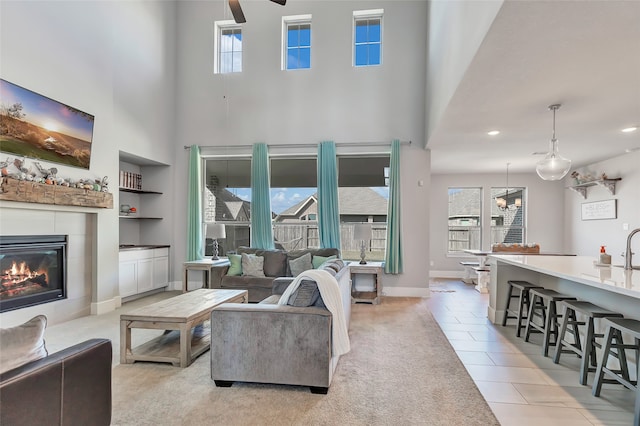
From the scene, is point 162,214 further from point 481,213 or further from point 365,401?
point 481,213

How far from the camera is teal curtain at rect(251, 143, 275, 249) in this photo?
6.16 meters

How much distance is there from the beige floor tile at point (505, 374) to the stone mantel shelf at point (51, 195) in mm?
4639

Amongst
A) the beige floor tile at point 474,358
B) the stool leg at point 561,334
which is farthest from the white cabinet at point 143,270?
the stool leg at point 561,334

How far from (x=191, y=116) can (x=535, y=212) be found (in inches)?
311

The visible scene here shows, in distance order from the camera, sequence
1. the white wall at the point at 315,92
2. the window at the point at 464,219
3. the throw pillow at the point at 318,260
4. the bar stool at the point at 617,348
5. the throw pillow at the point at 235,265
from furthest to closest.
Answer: the window at the point at 464,219
the white wall at the point at 315,92
the throw pillow at the point at 235,265
the throw pillow at the point at 318,260
the bar stool at the point at 617,348

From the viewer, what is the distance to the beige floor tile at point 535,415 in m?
2.15

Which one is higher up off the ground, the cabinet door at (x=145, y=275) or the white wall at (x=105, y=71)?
the white wall at (x=105, y=71)

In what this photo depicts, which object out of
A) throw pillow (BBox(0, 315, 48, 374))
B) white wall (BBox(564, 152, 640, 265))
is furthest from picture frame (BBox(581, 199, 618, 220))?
throw pillow (BBox(0, 315, 48, 374))

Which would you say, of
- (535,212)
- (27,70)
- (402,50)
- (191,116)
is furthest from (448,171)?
(27,70)

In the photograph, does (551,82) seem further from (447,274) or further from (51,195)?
(447,274)

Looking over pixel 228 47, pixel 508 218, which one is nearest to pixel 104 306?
pixel 228 47

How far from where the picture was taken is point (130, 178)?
5.88 metres

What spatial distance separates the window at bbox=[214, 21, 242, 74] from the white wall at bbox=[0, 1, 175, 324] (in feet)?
2.73

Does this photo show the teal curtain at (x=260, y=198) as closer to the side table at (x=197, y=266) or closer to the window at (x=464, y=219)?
the side table at (x=197, y=266)
